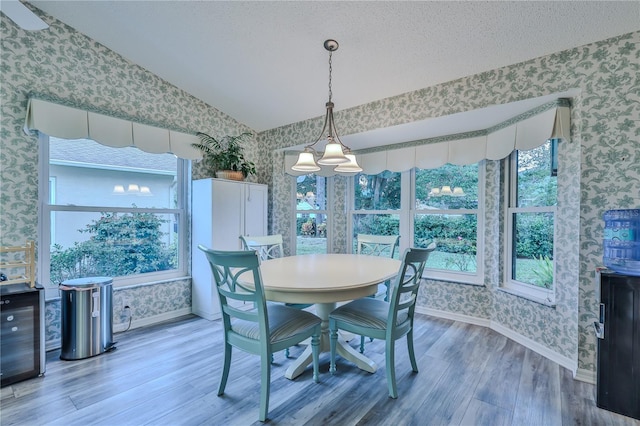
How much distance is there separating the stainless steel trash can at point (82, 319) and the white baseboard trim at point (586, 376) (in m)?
3.80

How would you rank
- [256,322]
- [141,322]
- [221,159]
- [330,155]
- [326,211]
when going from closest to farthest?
[256,322] < [330,155] < [141,322] < [221,159] < [326,211]

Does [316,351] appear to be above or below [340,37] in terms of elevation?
below

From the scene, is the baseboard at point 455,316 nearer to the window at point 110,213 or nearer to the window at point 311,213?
the window at point 311,213

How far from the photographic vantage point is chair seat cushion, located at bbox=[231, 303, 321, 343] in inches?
72.3

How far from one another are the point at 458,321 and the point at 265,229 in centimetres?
258

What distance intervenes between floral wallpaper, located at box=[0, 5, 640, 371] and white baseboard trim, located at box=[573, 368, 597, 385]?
0.03 meters

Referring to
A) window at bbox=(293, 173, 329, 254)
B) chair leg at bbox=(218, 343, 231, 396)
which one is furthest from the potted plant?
chair leg at bbox=(218, 343, 231, 396)

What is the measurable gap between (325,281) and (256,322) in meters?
0.50

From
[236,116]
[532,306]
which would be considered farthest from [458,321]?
[236,116]

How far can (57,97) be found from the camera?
2652 mm

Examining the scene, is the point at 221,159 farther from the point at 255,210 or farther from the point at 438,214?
the point at 438,214

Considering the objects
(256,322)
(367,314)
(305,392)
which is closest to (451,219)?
(367,314)

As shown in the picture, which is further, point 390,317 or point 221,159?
point 221,159

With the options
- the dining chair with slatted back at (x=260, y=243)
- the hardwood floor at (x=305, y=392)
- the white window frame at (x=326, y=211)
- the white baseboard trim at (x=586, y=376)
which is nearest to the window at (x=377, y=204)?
the white window frame at (x=326, y=211)
